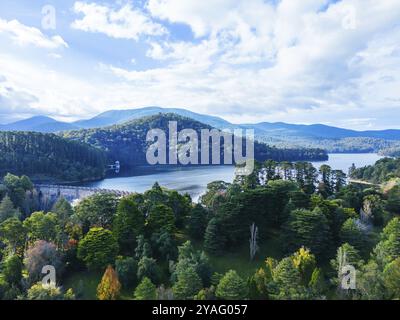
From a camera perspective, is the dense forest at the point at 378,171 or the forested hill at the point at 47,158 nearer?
the dense forest at the point at 378,171

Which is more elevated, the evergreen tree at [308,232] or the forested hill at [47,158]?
the forested hill at [47,158]

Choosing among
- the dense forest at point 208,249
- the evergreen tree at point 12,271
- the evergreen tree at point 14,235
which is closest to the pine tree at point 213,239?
the dense forest at point 208,249

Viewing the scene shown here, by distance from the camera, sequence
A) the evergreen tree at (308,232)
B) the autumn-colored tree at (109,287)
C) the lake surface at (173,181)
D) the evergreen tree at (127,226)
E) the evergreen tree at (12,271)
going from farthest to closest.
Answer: the lake surface at (173,181) < the evergreen tree at (127,226) < the evergreen tree at (308,232) < the evergreen tree at (12,271) < the autumn-colored tree at (109,287)

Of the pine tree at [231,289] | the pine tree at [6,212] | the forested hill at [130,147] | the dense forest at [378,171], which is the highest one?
the forested hill at [130,147]

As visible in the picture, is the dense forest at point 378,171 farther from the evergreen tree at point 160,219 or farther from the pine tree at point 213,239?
the evergreen tree at point 160,219

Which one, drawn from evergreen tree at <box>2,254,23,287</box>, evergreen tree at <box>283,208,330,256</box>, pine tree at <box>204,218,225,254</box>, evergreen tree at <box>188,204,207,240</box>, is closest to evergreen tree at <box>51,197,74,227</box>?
evergreen tree at <box>2,254,23,287</box>
